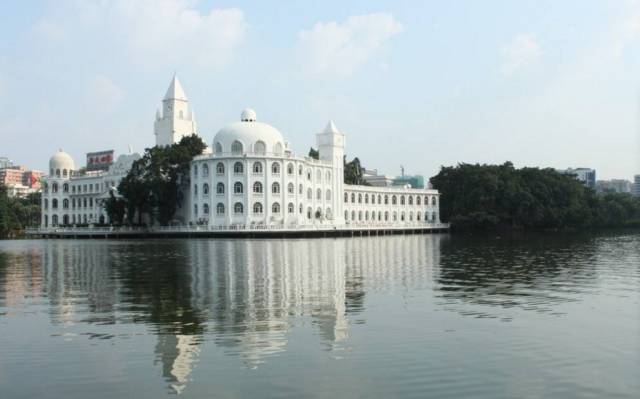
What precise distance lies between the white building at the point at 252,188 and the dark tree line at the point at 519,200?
11.1 m

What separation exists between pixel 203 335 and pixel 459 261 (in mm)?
25890

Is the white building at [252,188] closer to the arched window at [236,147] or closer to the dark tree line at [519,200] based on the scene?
the arched window at [236,147]

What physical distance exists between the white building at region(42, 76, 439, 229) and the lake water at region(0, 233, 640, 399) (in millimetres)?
66953

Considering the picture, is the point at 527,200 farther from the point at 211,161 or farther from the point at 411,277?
the point at 411,277

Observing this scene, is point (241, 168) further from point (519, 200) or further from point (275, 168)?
point (519, 200)

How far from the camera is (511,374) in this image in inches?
458

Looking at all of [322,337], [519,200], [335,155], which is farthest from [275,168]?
[322,337]

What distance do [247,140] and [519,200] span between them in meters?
43.2

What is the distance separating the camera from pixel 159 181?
3775 inches

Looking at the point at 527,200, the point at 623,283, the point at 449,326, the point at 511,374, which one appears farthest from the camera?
the point at 527,200

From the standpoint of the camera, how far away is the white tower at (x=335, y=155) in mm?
113438

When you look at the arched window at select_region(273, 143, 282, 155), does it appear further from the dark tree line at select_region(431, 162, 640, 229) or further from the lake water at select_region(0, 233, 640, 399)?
the lake water at select_region(0, 233, 640, 399)

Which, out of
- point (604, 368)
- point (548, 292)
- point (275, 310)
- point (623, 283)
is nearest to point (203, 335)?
point (275, 310)

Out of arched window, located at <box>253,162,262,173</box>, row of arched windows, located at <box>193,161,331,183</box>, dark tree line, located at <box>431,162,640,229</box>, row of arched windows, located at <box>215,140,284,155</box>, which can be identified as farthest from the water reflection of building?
dark tree line, located at <box>431,162,640,229</box>
